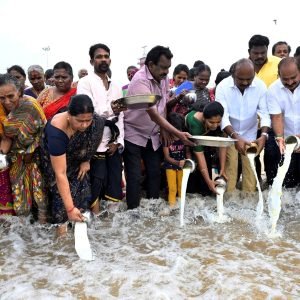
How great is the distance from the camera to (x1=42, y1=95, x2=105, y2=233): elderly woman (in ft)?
9.55

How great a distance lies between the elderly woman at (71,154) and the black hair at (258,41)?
2024mm

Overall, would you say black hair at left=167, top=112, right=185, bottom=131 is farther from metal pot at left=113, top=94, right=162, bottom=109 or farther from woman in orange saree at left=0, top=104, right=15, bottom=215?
woman in orange saree at left=0, top=104, right=15, bottom=215

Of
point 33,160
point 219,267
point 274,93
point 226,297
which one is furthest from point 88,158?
point 274,93

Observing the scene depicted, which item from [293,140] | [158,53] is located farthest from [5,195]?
[293,140]

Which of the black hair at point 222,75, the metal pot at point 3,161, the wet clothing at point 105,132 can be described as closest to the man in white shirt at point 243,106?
the black hair at point 222,75

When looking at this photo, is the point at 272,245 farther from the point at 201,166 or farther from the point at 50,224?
the point at 50,224

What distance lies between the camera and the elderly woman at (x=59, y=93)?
3826 mm

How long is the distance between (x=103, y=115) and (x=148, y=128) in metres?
0.49

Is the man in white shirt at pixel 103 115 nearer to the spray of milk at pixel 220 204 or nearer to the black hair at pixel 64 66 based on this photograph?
the black hair at pixel 64 66

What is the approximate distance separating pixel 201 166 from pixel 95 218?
1.23 meters

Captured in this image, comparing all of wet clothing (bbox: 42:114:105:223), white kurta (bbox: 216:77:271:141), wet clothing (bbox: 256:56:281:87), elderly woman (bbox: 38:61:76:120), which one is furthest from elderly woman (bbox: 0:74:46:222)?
wet clothing (bbox: 256:56:281:87)

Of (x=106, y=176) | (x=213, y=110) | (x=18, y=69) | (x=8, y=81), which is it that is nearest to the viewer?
(x=8, y=81)

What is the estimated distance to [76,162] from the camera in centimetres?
349

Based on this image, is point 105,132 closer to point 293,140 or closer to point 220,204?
point 220,204
